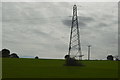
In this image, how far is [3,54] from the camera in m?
112

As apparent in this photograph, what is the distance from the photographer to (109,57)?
386 ft

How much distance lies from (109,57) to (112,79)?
316 feet

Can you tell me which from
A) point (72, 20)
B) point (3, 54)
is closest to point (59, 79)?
point (72, 20)

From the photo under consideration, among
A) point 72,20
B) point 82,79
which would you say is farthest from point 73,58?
point 82,79

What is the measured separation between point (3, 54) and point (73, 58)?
7552 cm

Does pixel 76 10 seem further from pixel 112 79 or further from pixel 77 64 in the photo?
pixel 112 79

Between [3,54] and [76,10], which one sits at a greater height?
[76,10]

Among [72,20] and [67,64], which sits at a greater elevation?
[72,20]

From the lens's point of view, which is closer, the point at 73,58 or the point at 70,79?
the point at 70,79

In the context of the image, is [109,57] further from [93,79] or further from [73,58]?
[93,79]

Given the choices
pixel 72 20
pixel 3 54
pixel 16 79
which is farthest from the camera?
pixel 3 54

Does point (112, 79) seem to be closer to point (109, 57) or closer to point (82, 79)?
point (82, 79)

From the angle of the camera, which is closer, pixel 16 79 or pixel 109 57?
pixel 16 79

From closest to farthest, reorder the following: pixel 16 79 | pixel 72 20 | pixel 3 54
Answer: pixel 16 79 → pixel 72 20 → pixel 3 54
